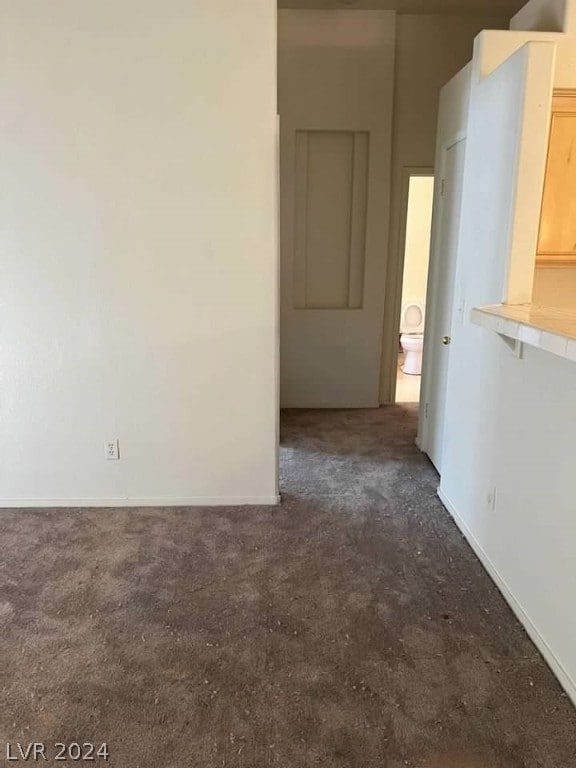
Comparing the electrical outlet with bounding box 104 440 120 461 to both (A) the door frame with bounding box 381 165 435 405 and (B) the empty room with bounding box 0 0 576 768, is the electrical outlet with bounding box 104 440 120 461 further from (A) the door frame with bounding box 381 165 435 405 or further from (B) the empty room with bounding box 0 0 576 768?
(A) the door frame with bounding box 381 165 435 405

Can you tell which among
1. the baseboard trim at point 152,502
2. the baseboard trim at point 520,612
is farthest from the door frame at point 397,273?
the baseboard trim at point 152,502

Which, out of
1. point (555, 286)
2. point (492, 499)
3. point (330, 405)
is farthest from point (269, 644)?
point (330, 405)

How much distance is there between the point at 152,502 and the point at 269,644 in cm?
131

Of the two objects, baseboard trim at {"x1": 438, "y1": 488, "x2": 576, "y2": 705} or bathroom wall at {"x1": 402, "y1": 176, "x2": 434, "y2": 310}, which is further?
bathroom wall at {"x1": 402, "y1": 176, "x2": 434, "y2": 310}

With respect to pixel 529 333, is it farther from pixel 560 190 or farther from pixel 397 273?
pixel 397 273

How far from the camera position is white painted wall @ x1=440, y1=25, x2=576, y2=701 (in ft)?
6.18

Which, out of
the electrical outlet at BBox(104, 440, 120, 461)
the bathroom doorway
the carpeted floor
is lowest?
the carpeted floor

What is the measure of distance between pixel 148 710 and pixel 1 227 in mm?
2336

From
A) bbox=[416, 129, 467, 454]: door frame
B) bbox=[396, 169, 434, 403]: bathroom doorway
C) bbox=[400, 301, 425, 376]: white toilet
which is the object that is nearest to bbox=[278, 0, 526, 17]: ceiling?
bbox=[416, 129, 467, 454]: door frame

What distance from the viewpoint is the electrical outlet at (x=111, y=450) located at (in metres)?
3.02

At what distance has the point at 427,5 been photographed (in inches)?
163

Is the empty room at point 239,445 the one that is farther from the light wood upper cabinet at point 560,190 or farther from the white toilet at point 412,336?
the white toilet at point 412,336

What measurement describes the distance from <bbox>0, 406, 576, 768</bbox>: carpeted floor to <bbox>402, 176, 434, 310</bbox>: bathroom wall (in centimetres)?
449

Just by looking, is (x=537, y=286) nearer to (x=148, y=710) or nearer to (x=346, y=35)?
(x=148, y=710)
